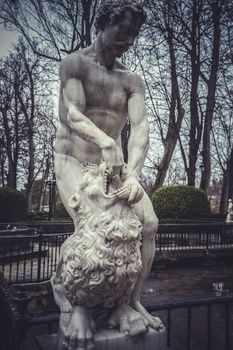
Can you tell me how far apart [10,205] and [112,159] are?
15839 mm

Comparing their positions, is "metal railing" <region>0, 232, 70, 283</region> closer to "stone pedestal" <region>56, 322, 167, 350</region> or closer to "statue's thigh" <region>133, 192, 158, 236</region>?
"statue's thigh" <region>133, 192, 158, 236</region>

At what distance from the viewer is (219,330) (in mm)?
5508

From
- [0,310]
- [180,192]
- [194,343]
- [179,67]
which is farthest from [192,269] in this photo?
[179,67]

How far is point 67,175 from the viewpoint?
257 centimetres

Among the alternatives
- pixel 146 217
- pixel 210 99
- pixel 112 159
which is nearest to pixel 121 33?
pixel 112 159

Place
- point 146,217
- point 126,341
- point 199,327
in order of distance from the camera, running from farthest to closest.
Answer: point 199,327 < point 146,217 < point 126,341

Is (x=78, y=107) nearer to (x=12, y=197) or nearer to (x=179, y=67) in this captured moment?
(x=12, y=197)

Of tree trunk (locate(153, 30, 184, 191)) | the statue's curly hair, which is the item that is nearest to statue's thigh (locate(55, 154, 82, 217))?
the statue's curly hair

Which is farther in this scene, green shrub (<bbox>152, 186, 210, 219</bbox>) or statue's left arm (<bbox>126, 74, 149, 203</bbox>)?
A: green shrub (<bbox>152, 186, 210, 219</bbox>)

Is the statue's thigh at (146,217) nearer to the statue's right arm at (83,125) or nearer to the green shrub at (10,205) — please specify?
the statue's right arm at (83,125)

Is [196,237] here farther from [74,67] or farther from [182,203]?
[74,67]

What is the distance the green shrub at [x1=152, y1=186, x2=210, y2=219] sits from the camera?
50.4 ft

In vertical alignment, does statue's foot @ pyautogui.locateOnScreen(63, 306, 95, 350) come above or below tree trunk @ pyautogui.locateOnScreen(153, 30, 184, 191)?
below

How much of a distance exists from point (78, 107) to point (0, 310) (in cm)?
319
